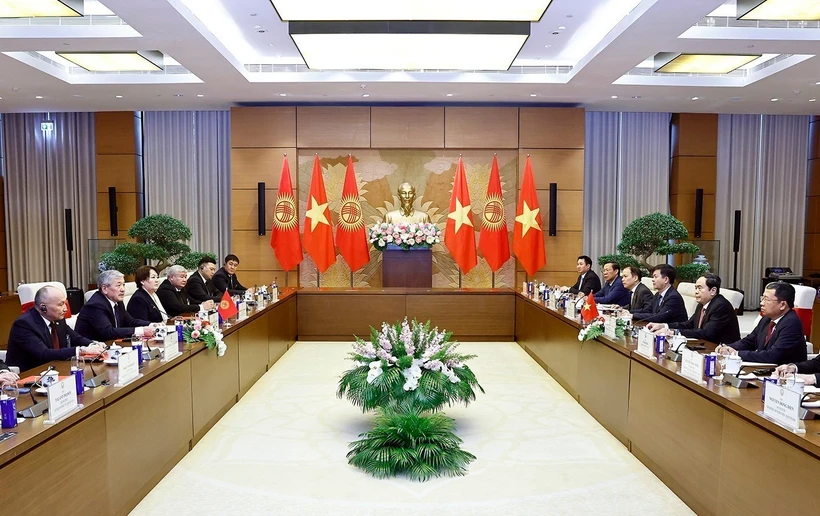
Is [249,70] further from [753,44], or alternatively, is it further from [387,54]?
[753,44]

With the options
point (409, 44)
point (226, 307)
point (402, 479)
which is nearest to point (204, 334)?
point (226, 307)

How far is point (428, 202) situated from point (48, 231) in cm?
673

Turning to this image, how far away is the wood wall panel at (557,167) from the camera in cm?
962

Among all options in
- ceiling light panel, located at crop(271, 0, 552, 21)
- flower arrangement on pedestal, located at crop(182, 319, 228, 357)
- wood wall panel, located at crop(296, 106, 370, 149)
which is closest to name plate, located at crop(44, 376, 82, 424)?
flower arrangement on pedestal, located at crop(182, 319, 228, 357)

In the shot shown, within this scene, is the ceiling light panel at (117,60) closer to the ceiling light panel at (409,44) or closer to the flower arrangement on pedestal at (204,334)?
the ceiling light panel at (409,44)

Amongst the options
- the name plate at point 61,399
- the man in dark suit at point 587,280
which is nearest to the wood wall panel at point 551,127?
the man in dark suit at point 587,280

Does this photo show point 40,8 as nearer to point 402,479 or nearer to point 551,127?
point 402,479

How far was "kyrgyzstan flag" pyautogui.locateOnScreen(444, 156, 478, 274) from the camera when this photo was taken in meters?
8.99

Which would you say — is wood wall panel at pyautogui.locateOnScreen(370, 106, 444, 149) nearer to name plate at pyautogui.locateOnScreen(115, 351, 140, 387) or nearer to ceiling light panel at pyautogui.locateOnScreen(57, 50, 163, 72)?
ceiling light panel at pyautogui.locateOnScreen(57, 50, 163, 72)

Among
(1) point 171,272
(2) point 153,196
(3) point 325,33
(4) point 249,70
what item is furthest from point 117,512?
(2) point 153,196

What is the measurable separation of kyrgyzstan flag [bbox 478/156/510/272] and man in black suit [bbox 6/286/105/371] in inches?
248

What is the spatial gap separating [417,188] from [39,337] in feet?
22.1

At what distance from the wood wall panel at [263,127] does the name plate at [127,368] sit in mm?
6635

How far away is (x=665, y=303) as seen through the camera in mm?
5492
